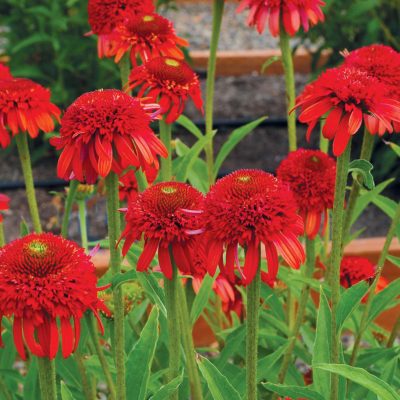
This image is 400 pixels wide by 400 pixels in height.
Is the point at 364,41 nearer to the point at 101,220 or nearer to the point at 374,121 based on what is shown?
the point at 101,220

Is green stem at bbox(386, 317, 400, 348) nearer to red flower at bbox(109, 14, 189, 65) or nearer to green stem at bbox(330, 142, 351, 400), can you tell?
green stem at bbox(330, 142, 351, 400)

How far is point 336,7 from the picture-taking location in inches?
101

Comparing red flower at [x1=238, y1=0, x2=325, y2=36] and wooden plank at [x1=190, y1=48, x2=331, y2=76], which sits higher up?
red flower at [x1=238, y1=0, x2=325, y2=36]

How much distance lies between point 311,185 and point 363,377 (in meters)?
0.39

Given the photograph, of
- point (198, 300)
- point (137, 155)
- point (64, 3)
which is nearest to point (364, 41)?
point (64, 3)

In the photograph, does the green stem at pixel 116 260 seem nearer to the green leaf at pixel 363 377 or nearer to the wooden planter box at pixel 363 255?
the green leaf at pixel 363 377

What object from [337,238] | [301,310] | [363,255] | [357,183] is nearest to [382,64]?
[357,183]

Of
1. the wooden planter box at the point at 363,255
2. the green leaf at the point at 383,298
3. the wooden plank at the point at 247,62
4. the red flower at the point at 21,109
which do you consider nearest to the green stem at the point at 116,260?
the red flower at the point at 21,109

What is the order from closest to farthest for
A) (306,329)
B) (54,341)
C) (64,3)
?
1. (54,341)
2. (306,329)
3. (64,3)

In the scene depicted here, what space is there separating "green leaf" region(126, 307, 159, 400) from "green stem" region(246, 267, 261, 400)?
140 millimetres

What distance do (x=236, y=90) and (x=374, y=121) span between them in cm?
259

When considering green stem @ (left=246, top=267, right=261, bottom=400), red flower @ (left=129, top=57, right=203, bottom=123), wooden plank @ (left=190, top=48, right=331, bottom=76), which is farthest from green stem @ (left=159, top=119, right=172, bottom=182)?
wooden plank @ (left=190, top=48, right=331, bottom=76)

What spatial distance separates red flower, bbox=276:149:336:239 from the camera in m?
1.09

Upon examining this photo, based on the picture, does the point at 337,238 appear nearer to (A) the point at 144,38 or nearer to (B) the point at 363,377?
(B) the point at 363,377
